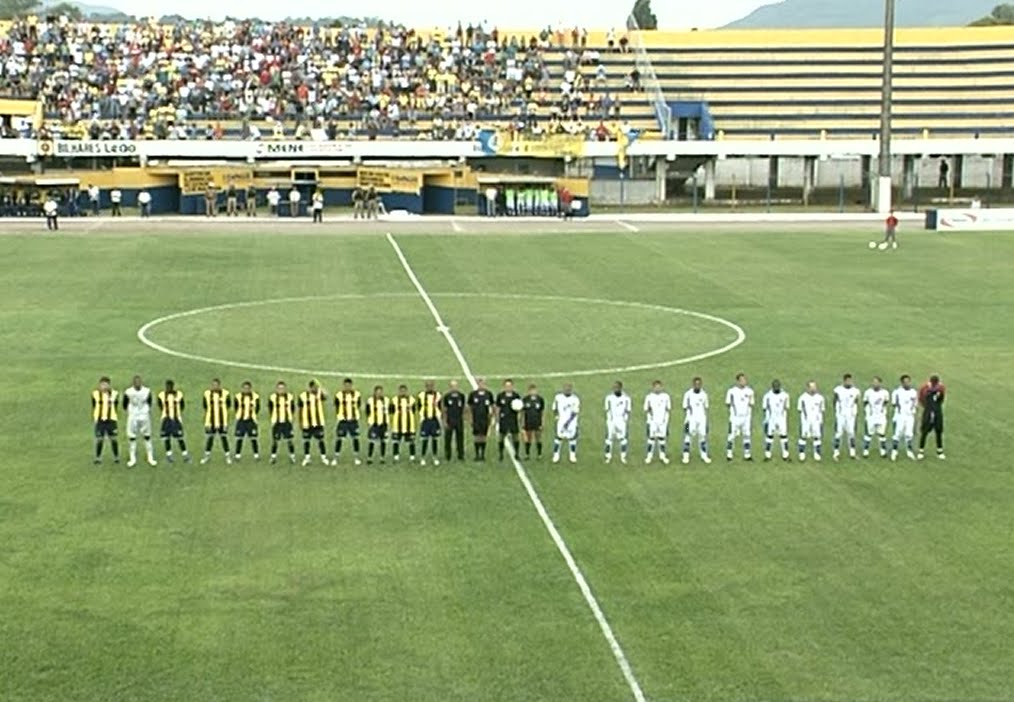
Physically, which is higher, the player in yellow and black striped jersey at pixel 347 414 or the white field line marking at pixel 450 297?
the player in yellow and black striped jersey at pixel 347 414

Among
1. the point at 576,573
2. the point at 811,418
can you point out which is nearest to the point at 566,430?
the point at 811,418

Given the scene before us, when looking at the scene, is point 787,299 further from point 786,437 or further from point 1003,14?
point 1003,14

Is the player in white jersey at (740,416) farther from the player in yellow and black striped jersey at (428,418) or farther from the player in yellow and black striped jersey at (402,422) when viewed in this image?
the player in yellow and black striped jersey at (402,422)

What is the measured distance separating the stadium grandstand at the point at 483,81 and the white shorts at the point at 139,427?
5220 cm

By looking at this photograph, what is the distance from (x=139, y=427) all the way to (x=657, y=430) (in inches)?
297

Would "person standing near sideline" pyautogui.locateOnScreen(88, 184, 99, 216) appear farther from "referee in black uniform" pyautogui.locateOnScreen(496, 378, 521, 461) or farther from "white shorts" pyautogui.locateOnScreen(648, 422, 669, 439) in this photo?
"white shorts" pyautogui.locateOnScreen(648, 422, 669, 439)

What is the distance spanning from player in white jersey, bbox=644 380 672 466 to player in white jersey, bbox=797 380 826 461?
2.04m

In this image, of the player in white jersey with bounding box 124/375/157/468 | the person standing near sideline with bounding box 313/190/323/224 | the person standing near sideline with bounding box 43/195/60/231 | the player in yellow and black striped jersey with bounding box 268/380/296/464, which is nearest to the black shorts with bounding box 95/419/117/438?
the player in white jersey with bounding box 124/375/157/468

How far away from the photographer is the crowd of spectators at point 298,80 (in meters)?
77.2

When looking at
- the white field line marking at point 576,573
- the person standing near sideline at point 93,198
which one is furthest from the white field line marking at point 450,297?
the person standing near sideline at point 93,198

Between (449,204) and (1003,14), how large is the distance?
420 feet

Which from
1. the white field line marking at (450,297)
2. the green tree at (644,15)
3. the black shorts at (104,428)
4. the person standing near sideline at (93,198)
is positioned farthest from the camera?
the green tree at (644,15)

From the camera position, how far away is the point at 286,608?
56.1 feet

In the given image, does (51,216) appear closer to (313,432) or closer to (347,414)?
(313,432)
